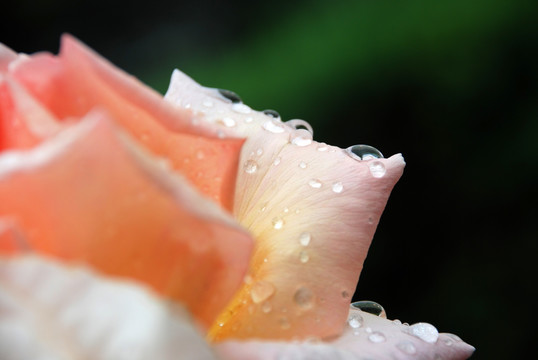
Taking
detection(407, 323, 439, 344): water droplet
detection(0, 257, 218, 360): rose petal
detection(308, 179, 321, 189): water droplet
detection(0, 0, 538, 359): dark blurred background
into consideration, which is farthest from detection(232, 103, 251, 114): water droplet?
detection(0, 0, 538, 359): dark blurred background

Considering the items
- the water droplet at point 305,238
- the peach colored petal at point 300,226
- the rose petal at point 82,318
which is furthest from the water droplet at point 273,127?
the rose petal at point 82,318

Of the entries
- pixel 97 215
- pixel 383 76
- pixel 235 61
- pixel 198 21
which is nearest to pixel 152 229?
pixel 97 215

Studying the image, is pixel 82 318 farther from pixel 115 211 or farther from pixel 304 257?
pixel 304 257

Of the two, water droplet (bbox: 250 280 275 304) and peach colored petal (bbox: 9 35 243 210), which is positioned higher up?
peach colored petal (bbox: 9 35 243 210)

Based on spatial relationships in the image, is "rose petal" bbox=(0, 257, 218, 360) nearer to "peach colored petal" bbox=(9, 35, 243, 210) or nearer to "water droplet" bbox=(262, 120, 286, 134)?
"peach colored petal" bbox=(9, 35, 243, 210)

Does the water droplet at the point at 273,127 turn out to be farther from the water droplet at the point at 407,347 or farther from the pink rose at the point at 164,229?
the water droplet at the point at 407,347

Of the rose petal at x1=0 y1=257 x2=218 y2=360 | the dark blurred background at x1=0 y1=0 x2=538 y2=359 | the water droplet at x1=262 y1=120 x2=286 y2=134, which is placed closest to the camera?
the rose petal at x1=0 y1=257 x2=218 y2=360

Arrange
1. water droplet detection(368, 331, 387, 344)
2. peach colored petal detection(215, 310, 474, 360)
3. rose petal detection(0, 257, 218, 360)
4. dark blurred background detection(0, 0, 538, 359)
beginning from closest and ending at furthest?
1. rose petal detection(0, 257, 218, 360)
2. peach colored petal detection(215, 310, 474, 360)
3. water droplet detection(368, 331, 387, 344)
4. dark blurred background detection(0, 0, 538, 359)

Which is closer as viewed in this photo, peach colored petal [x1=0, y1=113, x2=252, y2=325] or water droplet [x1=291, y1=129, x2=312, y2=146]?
peach colored petal [x1=0, y1=113, x2=252, y2=325]
